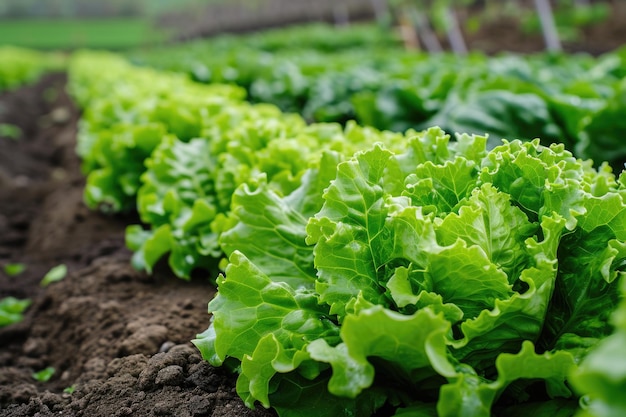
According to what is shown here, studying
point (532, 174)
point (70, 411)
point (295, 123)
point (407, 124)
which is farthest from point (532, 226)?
point (407, 124)

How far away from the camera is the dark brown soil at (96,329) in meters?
2.66

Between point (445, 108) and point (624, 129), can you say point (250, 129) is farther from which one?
point (624, 129)

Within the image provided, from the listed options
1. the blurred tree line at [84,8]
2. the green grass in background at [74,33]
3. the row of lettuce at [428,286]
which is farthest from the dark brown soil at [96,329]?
the blurred tree line at [84,8]

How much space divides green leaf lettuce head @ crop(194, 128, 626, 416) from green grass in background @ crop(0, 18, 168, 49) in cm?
5438

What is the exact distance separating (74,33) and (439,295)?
6478 cm

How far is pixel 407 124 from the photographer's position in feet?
17.7

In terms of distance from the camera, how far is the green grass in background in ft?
188

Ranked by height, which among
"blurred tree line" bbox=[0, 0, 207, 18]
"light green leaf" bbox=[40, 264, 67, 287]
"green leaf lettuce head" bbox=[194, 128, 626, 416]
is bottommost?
"light green leaf" bbox=[40, 264, 67, 287]

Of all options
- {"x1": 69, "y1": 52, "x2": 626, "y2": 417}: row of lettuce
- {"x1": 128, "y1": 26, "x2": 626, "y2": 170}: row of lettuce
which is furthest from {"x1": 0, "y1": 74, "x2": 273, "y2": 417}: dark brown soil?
{"x1": 128, "y1": 26, "x2": 626, "y2": 170}: row of lettuce

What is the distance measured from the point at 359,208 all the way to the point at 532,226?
596 mm

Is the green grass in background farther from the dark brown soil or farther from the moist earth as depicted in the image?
the dark brown soil

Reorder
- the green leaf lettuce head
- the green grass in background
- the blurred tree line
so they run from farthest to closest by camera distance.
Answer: the blurred tree line → the green grass in background → the green leaf lettuce head

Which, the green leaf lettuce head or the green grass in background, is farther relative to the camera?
the green grass in background

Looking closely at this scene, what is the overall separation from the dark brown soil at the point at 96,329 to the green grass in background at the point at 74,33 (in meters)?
50.6
